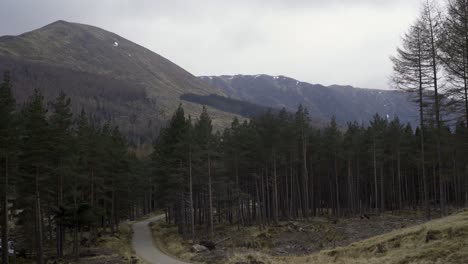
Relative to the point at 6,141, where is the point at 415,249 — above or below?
below

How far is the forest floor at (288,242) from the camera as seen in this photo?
24.1 meters

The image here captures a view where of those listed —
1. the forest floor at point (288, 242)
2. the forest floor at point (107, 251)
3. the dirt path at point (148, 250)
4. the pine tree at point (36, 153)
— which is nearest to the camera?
the forest floor at point (288, 242)

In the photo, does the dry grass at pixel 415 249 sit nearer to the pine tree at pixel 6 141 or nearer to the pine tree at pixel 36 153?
the pine tree at pixel 6 141

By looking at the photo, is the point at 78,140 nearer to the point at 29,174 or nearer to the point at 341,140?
the point at 29,174

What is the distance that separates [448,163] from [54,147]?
4671 cm

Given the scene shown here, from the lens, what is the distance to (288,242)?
3694 cm

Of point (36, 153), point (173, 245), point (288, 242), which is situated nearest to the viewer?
point (36, 153)

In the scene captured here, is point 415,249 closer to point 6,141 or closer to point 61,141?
point 6,141

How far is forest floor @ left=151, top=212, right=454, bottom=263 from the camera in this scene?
2411cm

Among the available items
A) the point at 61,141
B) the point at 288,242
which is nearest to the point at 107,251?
the point at 61,141

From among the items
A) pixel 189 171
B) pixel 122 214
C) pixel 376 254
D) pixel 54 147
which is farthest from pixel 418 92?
pixel 122 214

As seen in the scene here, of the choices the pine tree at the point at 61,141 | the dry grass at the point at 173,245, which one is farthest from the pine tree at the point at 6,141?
the dry grass at the point at 173,245

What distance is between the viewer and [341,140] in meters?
62.4

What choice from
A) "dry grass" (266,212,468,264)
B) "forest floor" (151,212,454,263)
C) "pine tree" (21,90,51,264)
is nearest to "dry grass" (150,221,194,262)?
"forest floor" (151,212,454,263)
